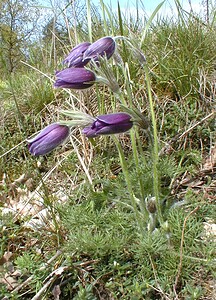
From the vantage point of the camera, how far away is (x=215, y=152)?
1495 millimetres

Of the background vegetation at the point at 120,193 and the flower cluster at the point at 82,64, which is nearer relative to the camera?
the flower cluster at the point at 82,64

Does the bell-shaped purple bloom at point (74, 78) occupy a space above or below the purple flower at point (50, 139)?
above

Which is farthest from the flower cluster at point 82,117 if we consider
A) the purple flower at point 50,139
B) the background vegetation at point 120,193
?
the background vegetation at point 120,193

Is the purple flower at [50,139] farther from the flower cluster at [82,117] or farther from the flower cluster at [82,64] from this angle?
the flower cluster at [82,64]

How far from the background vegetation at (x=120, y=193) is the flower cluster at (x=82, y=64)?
93 mm

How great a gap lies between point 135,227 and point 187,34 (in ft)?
3.86

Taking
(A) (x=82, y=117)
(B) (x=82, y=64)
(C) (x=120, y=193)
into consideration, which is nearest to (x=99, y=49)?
(B) (x=82, y=64)

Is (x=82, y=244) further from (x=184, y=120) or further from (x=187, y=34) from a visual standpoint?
(x=187, y=34)

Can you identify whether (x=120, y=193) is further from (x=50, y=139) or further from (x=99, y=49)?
(x=99, y=49)

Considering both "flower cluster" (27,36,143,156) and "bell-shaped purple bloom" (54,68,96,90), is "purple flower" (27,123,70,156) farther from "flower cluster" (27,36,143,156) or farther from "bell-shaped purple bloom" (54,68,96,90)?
"bell-shaped purple bloom" (54,68,96,90)

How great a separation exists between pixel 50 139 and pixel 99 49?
0.27 meters

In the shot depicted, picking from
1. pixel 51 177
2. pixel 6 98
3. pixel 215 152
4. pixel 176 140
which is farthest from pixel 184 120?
pixel 6 98

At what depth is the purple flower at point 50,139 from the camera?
953mm

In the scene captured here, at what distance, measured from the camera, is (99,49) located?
0.96 m
